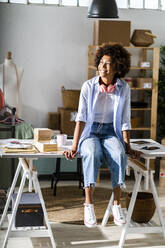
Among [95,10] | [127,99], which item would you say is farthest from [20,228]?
[95,10]

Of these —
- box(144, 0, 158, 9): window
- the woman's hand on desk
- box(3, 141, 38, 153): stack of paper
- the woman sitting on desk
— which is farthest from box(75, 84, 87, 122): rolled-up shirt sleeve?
box(144, 0, 158, 9): window

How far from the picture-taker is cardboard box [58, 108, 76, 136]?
7031 mm

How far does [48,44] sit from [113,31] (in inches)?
44.5

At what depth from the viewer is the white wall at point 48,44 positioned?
729cm

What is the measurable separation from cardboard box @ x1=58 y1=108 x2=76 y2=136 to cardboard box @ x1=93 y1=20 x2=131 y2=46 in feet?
3.43

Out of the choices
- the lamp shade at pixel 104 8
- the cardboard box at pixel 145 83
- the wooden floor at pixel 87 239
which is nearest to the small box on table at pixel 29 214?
the wooden floor at pixel 87 239

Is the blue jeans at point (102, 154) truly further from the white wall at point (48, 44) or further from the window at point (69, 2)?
the window at point (69, 2)

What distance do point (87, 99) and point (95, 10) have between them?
128 cm

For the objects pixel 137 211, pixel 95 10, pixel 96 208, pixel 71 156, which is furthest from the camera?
pixel 96 208

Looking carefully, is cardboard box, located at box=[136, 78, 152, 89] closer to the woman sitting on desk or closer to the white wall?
the white wall

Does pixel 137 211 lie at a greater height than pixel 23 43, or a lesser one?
lesser

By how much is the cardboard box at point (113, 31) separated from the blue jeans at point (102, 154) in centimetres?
266

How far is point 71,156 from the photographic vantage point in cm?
412

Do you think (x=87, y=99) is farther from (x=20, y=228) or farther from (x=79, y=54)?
(x=79, y=54)
